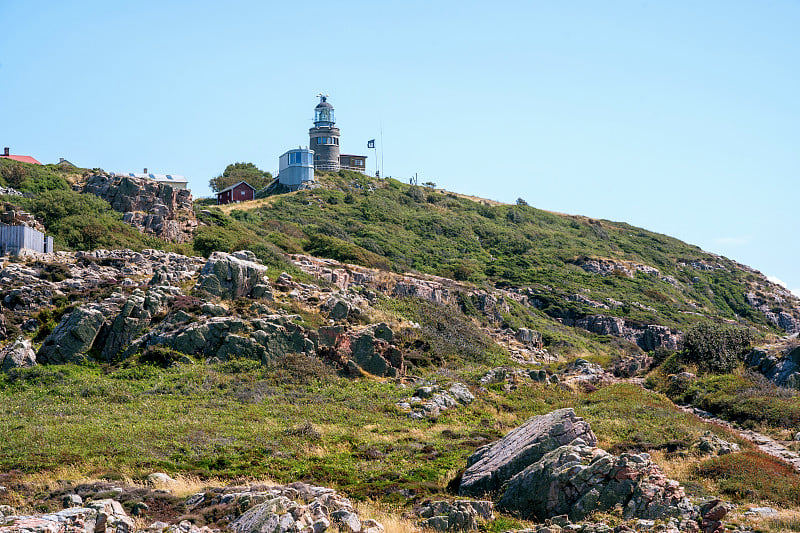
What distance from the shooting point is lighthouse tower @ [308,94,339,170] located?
352ft

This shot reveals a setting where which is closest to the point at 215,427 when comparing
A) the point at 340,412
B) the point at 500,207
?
the point at 340,412

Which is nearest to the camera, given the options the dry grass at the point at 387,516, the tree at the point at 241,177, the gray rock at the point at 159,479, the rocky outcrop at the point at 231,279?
the dry grass at the point at 387,516

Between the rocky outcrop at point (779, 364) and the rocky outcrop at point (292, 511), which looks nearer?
the rocky outcrop at point (292, 511)

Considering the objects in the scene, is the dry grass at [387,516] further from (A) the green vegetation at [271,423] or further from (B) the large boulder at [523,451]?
(B) the large boulder at [523,451]

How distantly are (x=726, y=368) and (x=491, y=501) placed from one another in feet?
76.6

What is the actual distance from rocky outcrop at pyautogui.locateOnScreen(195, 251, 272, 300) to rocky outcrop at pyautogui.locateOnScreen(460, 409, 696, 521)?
836 inches

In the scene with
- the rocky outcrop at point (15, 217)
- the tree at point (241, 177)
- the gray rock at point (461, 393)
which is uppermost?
the tree at point (241, 177)

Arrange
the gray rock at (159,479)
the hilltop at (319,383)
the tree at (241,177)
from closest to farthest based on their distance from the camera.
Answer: the hilltop at (319,383) → the gray rock at (159,479) → the tree at (241,177)

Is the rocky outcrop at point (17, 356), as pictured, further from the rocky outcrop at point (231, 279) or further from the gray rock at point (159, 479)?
the gray rock at point (159, 479)

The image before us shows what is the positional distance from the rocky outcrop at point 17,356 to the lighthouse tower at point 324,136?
77347mm

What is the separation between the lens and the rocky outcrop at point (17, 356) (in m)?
30.8

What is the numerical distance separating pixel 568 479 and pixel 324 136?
94977 mm

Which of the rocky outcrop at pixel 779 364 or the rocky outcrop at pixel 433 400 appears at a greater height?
the rocky outcrop at pixel 779 364

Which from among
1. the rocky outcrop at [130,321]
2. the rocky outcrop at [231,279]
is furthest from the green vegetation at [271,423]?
the rocky outcrop at [231,279]
